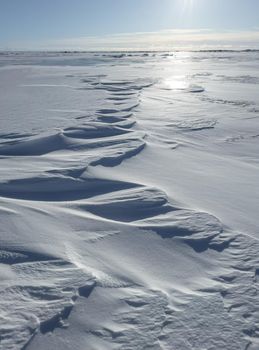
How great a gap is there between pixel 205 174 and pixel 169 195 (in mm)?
804

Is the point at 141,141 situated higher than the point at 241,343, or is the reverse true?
the point at 141,141

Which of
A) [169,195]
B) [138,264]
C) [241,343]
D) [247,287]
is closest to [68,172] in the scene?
[169,195]

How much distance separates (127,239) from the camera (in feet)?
9.14

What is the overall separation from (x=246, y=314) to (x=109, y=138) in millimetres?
3949

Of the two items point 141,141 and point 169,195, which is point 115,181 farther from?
point 141,141

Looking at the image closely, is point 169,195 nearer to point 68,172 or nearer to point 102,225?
point 102,225

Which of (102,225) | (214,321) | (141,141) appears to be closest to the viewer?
(214,321)

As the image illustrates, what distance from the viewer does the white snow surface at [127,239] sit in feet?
6.32

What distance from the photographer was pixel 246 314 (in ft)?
6.70

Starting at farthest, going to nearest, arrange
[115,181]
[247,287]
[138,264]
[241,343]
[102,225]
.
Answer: [115,181] → [102,225] → [138,264] → [247,287] → [241,343]

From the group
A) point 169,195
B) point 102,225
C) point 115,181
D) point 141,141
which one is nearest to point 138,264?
point 102,225

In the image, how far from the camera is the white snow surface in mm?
1928

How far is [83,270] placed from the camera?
2.36m

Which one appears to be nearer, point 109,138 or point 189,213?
point 189,213
